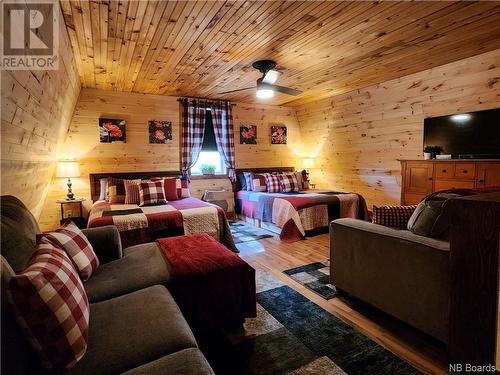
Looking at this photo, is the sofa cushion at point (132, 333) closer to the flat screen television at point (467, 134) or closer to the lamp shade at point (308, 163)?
the flat screen television at point (467, 134)

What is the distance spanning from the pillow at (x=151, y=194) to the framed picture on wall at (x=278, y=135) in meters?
2.87

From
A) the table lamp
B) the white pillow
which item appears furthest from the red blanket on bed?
the white pillow

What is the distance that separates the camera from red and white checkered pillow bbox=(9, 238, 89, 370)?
2.99 ft

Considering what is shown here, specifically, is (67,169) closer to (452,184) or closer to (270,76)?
(270,76)

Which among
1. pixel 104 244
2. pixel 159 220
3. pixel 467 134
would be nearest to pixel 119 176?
pixel 159 220

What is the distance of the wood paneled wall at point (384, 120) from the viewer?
3439 millimetres

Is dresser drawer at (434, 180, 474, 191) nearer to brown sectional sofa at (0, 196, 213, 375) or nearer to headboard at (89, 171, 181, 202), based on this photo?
brown sectional sofa at (0, 196, 213, 375)

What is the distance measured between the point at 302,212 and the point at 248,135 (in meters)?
2.37

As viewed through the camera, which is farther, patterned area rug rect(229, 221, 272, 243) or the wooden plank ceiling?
patterned area rug rect(229, 221, 272, 243)

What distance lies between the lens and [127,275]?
1743mm

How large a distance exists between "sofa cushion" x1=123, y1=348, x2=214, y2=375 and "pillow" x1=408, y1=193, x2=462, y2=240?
148 cm

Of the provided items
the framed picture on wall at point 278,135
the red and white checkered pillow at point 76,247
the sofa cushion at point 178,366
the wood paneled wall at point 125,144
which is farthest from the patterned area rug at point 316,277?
the framed picture on wall at point 278,135

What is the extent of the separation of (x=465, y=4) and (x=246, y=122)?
389 cm

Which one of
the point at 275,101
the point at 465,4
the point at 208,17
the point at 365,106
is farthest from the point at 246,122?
the point at 465,4
